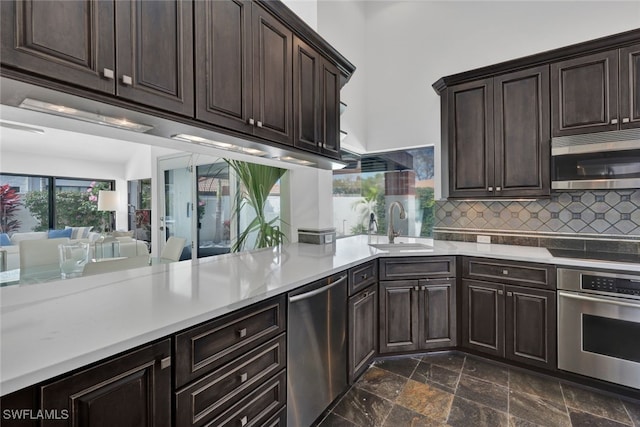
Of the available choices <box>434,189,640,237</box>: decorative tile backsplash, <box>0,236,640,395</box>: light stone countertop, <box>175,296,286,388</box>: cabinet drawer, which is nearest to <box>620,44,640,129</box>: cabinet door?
<box>434,189,640,237</box>: decorative tile backsplash

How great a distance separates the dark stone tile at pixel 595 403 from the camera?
1.81 m

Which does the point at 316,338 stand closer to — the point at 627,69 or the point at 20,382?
the point at 20,382

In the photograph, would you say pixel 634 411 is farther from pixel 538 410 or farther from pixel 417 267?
pixel 417 267

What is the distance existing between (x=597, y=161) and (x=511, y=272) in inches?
42.8

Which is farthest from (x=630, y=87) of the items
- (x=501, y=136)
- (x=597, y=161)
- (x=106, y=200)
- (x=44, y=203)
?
(x=44, y=203)

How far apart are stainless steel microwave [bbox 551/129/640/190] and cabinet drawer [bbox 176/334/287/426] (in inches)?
99.9

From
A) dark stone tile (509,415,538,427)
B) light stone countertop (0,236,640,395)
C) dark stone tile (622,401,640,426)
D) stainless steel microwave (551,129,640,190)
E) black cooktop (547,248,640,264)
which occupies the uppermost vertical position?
stainless steel microwave (551,129,640,190)

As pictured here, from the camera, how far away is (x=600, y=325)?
200 centimetres

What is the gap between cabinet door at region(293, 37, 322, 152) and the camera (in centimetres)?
197

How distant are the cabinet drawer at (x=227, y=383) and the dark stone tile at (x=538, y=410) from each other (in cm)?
160

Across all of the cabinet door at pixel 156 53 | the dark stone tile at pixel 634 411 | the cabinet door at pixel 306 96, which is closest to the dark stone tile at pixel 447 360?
the dark stone tile at pixel 634 411

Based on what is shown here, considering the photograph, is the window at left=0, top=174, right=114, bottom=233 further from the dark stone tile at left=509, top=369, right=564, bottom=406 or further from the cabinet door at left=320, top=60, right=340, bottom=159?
the dark stone tile at left=509, top=369, right=564, bottom=406

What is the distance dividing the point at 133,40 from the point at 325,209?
76.1 inches

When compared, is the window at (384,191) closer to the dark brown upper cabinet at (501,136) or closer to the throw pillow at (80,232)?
the dark brown upper cabinet at (501,136)
